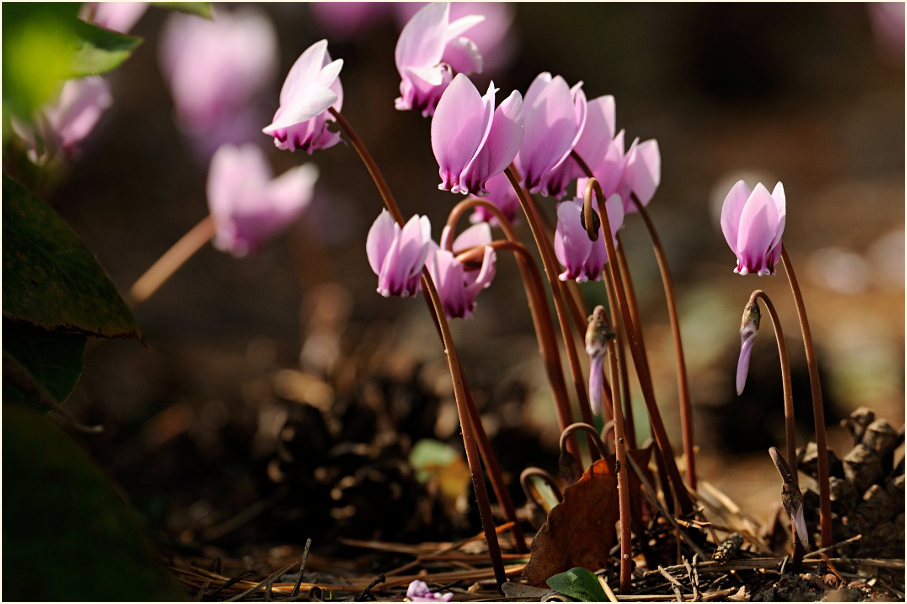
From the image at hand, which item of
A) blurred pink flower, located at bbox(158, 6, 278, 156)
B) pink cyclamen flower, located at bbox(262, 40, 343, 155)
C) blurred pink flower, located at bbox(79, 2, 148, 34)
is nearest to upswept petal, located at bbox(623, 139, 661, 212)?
pink cyclamen flower, located at bbox(262, 40, 343, 155)

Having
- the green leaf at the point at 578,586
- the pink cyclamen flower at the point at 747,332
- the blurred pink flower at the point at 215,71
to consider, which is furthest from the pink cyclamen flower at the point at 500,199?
the blurred pink flower at the point at 215,71

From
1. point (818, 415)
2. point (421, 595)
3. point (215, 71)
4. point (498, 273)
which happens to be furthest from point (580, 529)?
point (498, 273)

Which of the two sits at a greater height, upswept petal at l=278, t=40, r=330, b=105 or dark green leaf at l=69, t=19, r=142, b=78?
upswept petal at l=278, t=40, r=330, b=105

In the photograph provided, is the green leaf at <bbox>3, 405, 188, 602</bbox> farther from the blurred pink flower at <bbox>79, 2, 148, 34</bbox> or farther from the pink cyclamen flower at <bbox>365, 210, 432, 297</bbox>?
the blurred pink flower at <bbox>79, 2, 148, 34</bbox>

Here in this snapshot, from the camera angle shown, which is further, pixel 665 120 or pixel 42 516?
pixel 665 120

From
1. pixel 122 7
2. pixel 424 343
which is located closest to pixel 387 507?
pixel 122 7

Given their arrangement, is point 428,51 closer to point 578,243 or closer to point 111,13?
point 578,243

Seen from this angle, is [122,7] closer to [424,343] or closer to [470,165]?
[470,165]
